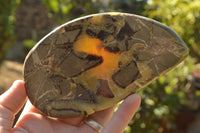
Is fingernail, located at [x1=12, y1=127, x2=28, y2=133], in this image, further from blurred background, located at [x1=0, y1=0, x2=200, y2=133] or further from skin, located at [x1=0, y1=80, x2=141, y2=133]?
blurred background, located at [x1=0, y1=0, x2=200, y2=133]

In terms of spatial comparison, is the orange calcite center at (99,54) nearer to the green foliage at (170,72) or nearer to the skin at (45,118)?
the skin at (45,118)

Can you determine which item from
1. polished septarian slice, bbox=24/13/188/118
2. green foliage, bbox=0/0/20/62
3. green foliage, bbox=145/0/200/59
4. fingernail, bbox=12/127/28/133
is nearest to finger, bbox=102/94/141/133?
polished septarian slice, bbox=24/13/188/118

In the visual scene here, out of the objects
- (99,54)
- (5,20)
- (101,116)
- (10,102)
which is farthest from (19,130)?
(5,20)

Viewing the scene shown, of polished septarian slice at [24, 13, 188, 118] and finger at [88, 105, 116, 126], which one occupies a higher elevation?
polished septarian slice at [24, 13, 188, 118]

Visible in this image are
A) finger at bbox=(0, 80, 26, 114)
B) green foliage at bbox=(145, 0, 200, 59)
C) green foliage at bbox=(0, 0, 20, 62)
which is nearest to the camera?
finger at bbox=(0, 80, 26, 114)

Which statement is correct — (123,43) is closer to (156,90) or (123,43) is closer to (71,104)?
(71,104)

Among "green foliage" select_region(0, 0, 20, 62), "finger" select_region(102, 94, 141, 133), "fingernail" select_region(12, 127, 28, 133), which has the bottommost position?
"green foliage" select_region(0, 0, 20, 62)
